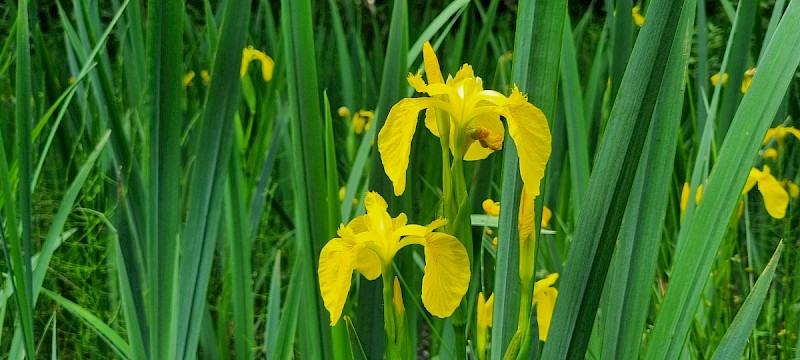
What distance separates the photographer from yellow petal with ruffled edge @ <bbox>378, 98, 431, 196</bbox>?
45cm

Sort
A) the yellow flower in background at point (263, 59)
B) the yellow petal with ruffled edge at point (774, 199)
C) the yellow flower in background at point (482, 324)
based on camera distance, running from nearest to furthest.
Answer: the yellow flower in background at point (482, 324), the yellow petal with ruffled edge at point (774, 199), the yellow flower in background at point (263, 59)

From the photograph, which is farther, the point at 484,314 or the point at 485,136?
the point at 484,314

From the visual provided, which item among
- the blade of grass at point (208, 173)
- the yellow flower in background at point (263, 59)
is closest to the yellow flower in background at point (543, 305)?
the blade of grass at point (208, 173)

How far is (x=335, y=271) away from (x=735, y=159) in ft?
0.81

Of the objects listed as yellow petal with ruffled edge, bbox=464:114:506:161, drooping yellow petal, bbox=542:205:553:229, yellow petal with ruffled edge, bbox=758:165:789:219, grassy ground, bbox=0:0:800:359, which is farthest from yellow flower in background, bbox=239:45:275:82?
yellow petal with ruffled edge, bbox=464:114:506:161

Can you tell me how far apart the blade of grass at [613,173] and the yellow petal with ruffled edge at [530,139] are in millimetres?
49

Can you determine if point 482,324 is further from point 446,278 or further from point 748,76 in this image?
point 748,76

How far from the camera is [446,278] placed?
17.9 inches

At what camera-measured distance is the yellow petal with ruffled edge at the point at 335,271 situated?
Result: 46 centimetres

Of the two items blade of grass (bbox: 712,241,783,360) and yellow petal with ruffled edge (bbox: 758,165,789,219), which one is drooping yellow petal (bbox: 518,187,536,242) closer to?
blade of grass (bbox: 712,241,783,360)

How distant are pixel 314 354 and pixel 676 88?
1.08 ft

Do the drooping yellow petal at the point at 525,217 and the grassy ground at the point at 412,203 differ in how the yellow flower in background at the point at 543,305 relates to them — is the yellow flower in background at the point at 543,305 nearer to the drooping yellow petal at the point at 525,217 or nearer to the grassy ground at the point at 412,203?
the grassy ground at the point at 412,203

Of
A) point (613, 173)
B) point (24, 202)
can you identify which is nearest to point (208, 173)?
point (24, 202)

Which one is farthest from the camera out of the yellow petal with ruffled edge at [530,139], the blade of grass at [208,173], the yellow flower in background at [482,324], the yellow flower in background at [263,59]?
the yellow flower in background at [263,59]
